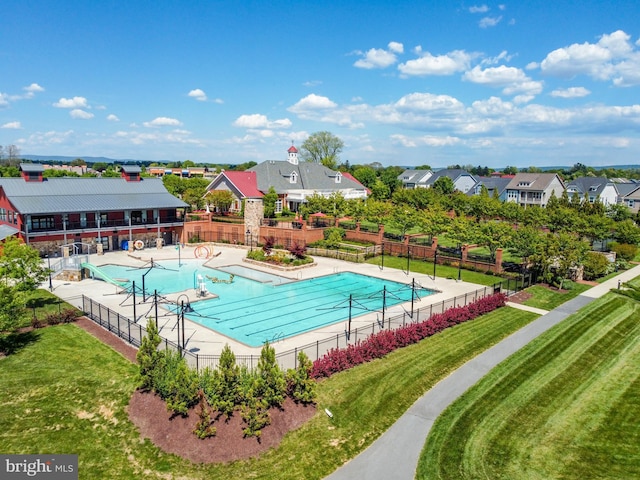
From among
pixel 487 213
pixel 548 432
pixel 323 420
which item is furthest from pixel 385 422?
pixel 487 213

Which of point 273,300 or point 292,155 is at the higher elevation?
point 292,155

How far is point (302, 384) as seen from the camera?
55.7 feet

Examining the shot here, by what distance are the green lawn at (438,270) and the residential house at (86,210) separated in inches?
878

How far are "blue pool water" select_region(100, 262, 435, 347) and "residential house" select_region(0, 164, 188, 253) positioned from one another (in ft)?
22.9

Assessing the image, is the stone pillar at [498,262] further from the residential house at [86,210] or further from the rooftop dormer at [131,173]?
the rooftop dormer at [131,173]

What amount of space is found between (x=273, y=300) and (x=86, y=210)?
2233cm

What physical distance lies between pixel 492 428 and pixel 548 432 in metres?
1.80

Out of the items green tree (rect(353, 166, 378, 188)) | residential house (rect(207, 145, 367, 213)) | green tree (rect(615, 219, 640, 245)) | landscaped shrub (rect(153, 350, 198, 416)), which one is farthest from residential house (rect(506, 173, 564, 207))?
landscaped shrub (rect(153, 350, 198, 416))

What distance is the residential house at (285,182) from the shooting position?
63812mm

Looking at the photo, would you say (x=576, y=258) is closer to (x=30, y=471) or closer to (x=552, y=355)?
(x=552, y=355)

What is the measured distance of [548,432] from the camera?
51.3 feet

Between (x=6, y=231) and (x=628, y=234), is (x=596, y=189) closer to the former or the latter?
(x=628, y=234)

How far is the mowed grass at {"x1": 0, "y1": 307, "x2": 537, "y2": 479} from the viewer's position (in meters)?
14.0

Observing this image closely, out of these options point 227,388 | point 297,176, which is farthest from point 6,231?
point 297,176
